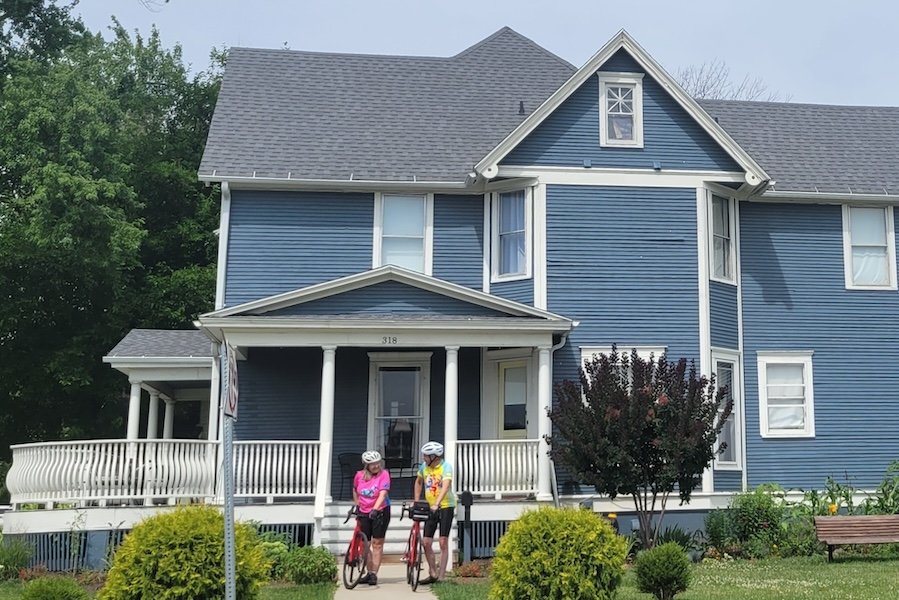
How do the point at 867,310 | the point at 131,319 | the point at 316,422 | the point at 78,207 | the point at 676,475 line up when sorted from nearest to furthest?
the point at 676,475
the point at 316,422
the point at 867,310
the point at 78,207
the point at 131,319

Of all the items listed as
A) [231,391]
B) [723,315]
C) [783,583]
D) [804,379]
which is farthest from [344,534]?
[804,379]

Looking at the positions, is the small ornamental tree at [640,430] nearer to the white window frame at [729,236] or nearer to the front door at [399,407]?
the front door at [399,407]

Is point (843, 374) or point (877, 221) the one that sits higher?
point (877, 221)

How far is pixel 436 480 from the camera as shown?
1368cm

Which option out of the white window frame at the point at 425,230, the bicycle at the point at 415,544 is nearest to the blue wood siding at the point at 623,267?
the white window frame at the point at 425,230

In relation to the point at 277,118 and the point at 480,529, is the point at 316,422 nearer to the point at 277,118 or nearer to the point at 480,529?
the point at 480,529

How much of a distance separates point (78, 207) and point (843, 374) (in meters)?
18.4

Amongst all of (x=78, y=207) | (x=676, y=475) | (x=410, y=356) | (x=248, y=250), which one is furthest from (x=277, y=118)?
(x=676, y=475)

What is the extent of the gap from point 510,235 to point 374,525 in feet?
25.0

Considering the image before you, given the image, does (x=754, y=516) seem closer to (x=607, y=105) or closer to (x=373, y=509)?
(x=607, y=105)

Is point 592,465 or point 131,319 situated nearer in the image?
point 592,465

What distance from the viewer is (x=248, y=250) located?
19.3 metres

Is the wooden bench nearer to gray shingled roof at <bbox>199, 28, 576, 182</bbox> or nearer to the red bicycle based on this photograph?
the red bicycle

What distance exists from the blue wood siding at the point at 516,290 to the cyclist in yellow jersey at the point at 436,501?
5.51 metres
